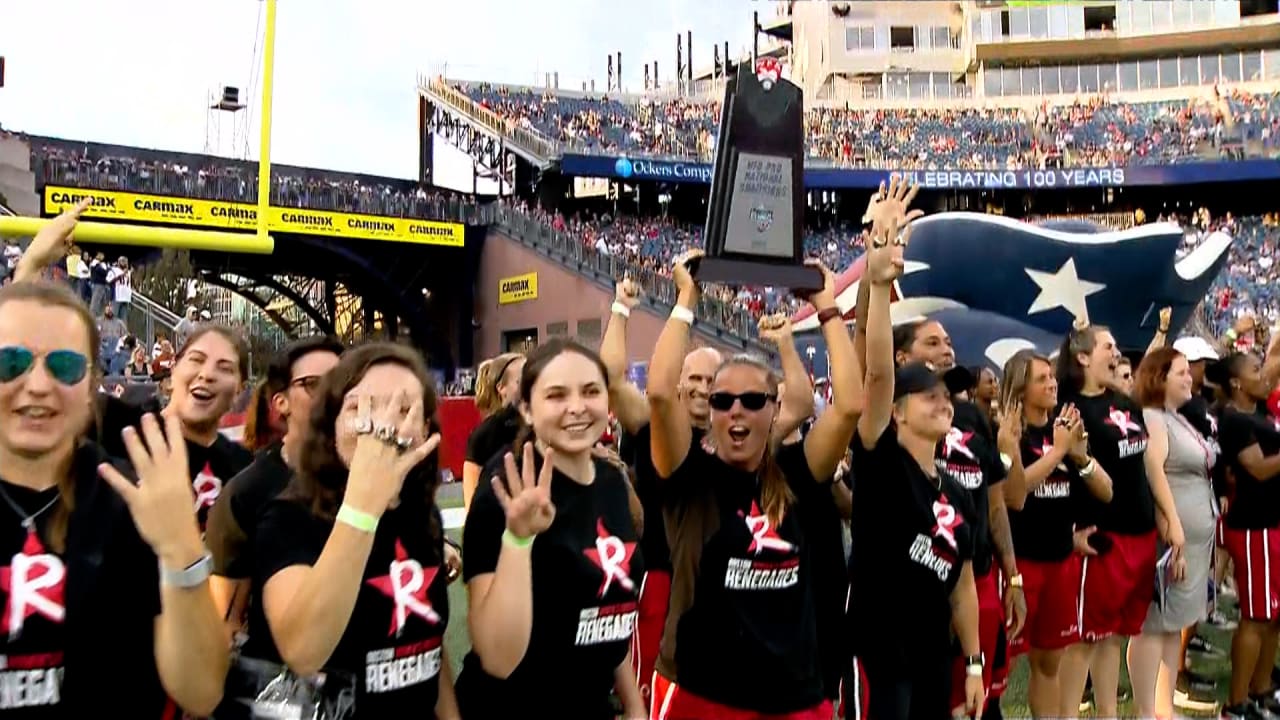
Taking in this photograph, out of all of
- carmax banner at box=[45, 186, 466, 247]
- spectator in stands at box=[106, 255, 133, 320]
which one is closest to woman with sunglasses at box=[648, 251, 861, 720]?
spectator in stands at box=[106, 255, 133, 320]

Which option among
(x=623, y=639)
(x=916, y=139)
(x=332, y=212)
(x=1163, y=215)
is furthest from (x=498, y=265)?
(x=623, y=639)

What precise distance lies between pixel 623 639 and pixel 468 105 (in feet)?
105

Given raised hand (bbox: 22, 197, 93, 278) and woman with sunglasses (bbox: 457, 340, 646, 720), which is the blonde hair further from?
woman with sunglasses (bbox: 457, 340, 646, 720)

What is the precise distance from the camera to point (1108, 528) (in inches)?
187

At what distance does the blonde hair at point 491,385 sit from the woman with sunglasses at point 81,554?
3.18m

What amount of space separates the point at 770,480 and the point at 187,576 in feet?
5.41

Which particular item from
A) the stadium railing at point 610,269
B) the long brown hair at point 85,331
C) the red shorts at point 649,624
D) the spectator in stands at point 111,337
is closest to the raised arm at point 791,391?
the red shorts at point 649,624

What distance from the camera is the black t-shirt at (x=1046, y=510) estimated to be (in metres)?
4.57

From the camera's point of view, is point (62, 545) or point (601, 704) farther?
point (601, 704)

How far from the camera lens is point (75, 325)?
6.39 feet

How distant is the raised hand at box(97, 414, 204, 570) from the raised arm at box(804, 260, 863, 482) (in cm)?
179

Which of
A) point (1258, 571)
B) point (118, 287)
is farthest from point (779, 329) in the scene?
point (118, 287)

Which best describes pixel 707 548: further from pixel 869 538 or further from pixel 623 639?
pixel 869 538

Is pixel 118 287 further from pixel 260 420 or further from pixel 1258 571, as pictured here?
pixel 1258 571
